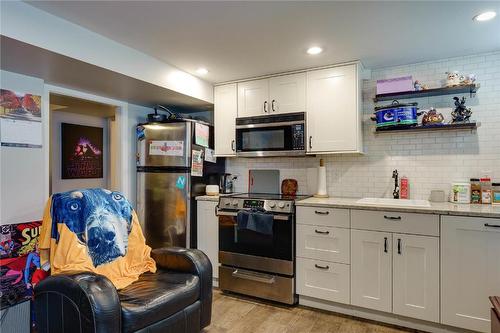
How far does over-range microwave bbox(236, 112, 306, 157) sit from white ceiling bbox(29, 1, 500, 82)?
0.56 meters

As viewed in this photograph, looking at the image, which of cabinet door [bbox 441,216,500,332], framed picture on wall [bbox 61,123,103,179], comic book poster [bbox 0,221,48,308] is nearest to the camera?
cabinet door [bbox 441,216,500,332]

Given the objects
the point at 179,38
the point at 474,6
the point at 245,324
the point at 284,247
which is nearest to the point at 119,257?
the point at 245,324

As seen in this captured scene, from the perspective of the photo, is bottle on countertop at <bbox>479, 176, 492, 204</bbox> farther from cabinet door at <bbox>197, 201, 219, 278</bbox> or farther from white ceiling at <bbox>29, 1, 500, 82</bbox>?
cabinet door at <bbox>197, 201, 219, 278</bbox>

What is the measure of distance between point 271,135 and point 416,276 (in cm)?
178

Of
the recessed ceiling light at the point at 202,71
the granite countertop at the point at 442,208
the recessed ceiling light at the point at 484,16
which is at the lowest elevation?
the granite countertop at the point at 442,208

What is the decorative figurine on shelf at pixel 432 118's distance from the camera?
2604mm

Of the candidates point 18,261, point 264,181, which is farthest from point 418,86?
point 18,261

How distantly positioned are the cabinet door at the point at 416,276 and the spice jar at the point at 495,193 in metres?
0.74

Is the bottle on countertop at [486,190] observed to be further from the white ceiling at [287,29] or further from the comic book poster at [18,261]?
the comic book poster at [18,261]

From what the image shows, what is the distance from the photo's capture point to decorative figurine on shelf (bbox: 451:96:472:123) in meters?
2.54

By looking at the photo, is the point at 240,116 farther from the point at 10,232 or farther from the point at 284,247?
the point at 10,232

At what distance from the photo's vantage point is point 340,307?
2592 mm

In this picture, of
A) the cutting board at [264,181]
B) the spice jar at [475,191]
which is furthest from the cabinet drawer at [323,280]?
the spice jar at [475,191]

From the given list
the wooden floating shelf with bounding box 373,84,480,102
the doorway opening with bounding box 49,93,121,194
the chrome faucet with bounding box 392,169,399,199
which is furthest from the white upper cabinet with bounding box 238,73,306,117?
the doorway opening with bounding box 49,93,121,194
